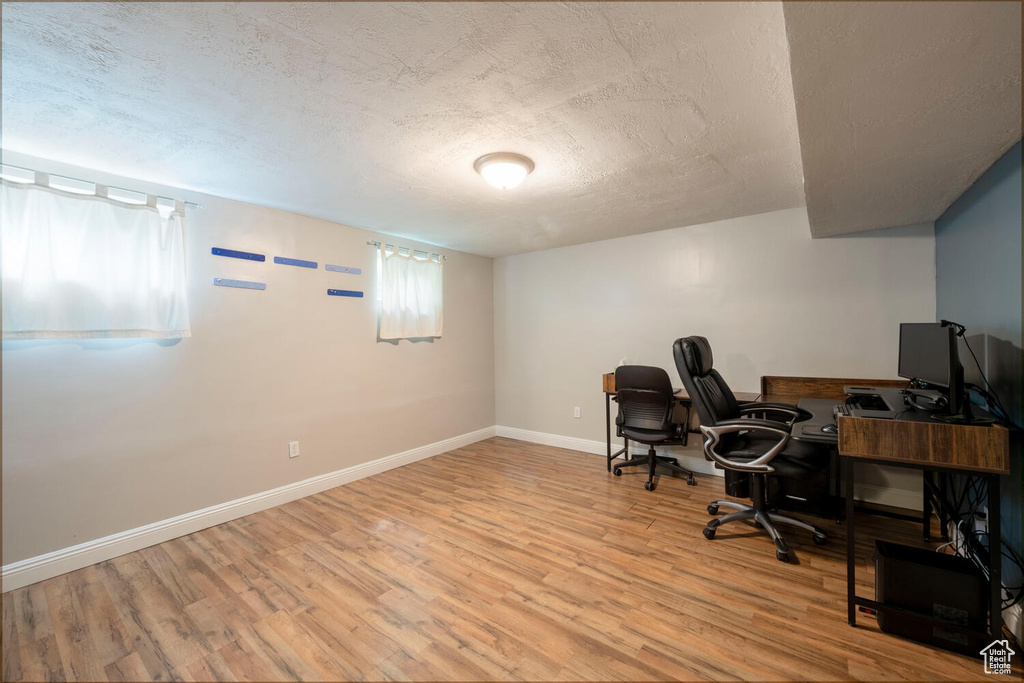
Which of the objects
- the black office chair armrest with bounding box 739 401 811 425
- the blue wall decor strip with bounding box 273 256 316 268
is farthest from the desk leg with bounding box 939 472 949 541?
the blue wall decor strip with bounding box 273 256 316 268

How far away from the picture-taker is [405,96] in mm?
1697

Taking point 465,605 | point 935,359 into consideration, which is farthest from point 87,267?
point 935,359

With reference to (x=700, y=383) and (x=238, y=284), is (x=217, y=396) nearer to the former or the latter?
(x=238, y=284)

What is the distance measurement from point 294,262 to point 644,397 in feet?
10.5

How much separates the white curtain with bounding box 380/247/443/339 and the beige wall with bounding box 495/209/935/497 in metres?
1.06

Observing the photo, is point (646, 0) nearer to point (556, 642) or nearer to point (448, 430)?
point (556, 642)

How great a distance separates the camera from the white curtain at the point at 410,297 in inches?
155

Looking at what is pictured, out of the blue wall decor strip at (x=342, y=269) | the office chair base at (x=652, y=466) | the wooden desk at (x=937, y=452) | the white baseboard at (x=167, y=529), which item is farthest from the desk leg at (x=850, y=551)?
the blue wall decor strip at (x=342, y=269)

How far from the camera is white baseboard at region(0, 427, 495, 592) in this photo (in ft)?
7.02

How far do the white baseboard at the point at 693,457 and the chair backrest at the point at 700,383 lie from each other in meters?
1.07

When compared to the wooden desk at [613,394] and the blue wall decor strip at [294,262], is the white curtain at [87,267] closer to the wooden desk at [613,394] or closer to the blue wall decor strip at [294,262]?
the blue wall decor strip at [294,262]

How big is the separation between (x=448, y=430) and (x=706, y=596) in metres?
3.18

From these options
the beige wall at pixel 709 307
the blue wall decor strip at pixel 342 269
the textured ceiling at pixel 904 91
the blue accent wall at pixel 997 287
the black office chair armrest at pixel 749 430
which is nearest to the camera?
the textured ceiling at pixel 904 91

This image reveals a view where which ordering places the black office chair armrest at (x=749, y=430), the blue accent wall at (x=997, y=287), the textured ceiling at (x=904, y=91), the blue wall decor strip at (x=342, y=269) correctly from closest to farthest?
1. the textured ceiling at (x=904, y=91)
2. the blue accent wall at (x=997, y=287)
3. the black office chair armrest at (x=749, y=430)
4. the blue wall decor strip at (x=342, y=269)
